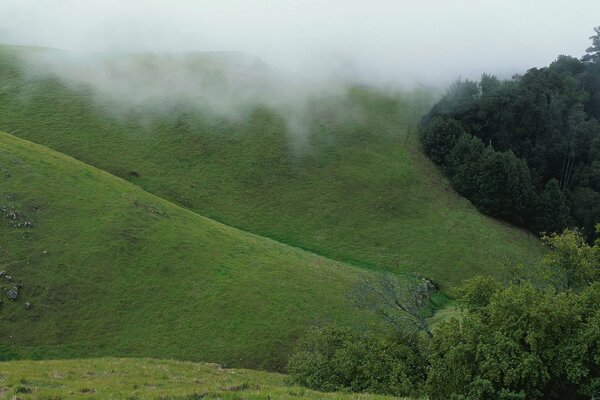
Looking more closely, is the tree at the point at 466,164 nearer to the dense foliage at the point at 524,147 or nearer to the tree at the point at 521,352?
the dense foliage at the point at 524,147

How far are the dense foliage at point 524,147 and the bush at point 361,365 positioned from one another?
57.1m

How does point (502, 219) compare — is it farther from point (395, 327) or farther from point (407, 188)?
point (395, 327)

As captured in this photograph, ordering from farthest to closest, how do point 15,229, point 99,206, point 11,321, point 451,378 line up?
point 99,206, point 15,229, point 11,321, point 451,378

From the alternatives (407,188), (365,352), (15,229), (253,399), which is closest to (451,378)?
(365,352)

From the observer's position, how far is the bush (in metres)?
25.6

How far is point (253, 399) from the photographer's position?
51.8 ft

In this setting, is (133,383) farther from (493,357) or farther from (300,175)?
(300,175)

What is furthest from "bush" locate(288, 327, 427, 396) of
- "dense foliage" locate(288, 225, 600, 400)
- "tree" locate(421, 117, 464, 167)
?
"tree" locate(421, 117, 464, 167)

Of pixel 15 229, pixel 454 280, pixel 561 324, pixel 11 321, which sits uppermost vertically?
pixel 561 324

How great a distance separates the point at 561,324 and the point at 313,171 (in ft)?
193

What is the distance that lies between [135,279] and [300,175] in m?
41.0

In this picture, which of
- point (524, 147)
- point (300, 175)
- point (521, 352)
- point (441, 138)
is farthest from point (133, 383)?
point (524, 147)

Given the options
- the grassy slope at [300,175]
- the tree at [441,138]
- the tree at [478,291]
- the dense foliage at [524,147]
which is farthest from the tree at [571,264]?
the tree at [441,138]

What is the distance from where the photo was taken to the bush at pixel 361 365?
2559 centimetres
